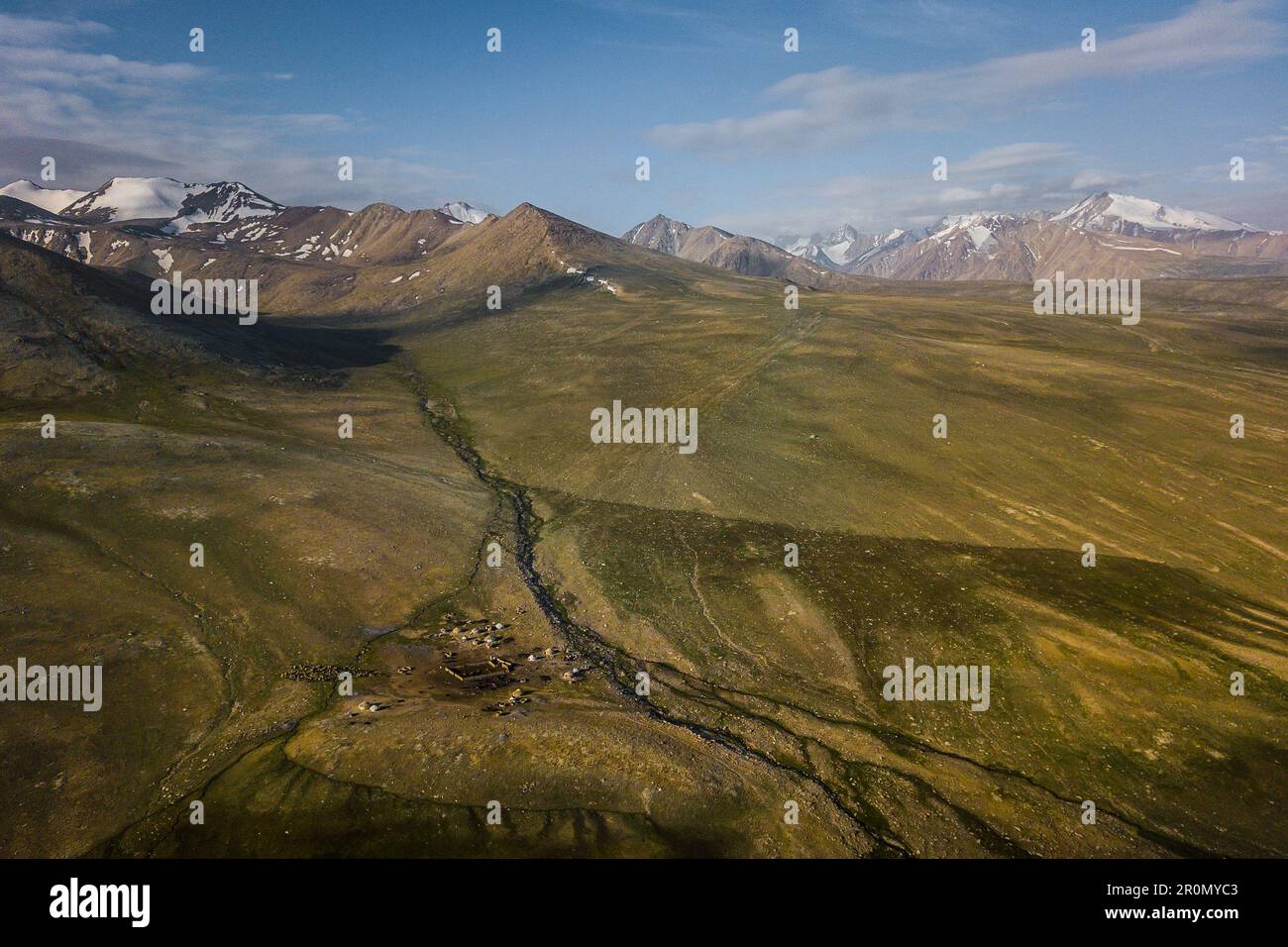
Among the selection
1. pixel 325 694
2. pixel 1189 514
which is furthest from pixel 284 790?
pixel 1189 514
